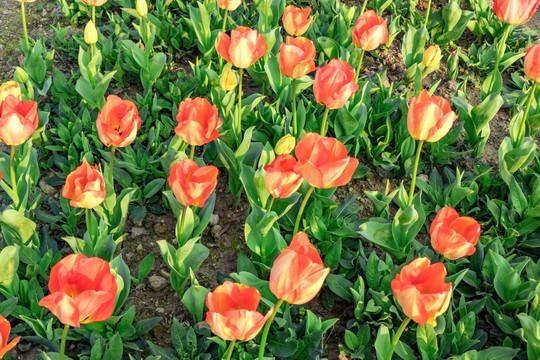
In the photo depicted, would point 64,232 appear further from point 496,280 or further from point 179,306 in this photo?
point 496,280

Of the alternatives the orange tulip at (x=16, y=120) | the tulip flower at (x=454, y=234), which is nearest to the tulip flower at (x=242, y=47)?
the orange tulip at (x=16, y=120)

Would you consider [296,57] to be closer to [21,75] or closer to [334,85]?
Answer: [334,85]

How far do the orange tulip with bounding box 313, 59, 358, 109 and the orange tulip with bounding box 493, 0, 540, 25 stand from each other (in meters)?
0.92

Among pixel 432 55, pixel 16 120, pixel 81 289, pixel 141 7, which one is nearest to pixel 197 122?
pixel 16 120

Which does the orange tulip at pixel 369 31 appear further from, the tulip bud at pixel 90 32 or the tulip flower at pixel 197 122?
the tulip bud at pixel 90 32

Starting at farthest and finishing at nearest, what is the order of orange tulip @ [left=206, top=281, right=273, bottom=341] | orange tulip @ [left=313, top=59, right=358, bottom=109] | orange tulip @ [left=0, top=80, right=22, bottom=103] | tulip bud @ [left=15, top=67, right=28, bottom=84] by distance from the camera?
tulip bud @ [left=15, top=67, right=28, bottom=84] < orange tulip @ [left=0, top=80, right=22, bottom=103] < orange tulip @ [left=313, top=59, right=358, bottom=109] < orange tulip @ [left=206, top=281, right=273, bottom=341]

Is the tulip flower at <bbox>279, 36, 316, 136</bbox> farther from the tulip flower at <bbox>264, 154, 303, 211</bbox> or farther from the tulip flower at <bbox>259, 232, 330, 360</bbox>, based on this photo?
the tulip flower at <bbox>259, 232, 330, 360</bbox>

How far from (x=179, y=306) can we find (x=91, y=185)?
26.4 inches

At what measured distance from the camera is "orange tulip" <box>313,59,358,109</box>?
234 cm

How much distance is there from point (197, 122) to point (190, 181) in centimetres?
30

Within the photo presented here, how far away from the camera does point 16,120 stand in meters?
2.13

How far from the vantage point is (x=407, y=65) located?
137 inches

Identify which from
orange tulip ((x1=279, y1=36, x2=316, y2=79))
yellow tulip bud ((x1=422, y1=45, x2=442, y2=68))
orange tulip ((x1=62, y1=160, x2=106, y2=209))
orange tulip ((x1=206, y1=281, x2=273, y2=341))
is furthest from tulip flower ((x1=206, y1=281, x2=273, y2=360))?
yellow tulip bud ((x1=422, y1=45, x2=442, y2=68))

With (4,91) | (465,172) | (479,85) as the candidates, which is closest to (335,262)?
(465,172)
